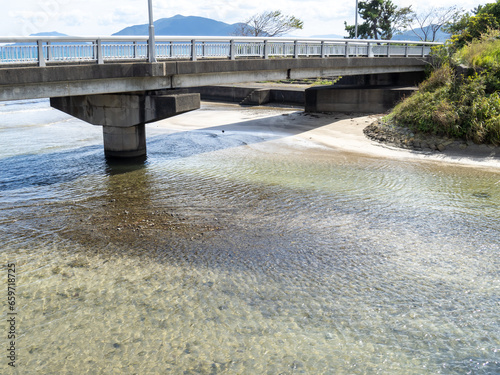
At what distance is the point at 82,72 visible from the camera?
1373cm

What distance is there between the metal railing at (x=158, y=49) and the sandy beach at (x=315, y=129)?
353 cm

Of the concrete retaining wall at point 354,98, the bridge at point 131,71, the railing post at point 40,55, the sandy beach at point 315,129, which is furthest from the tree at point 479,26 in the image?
the railing post at point 40,55

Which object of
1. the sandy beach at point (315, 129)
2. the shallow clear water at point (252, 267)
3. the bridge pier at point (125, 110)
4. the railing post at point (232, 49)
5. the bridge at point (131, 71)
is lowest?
the shallow clear water at point (252, 267)

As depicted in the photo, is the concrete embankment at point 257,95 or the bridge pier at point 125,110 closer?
the bridge pier at point 125,110

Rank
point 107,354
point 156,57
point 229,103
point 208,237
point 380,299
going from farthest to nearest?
1. point 229,103
2. point 156,57
3. point 208,237
4. point 380,299
5. point 107,354

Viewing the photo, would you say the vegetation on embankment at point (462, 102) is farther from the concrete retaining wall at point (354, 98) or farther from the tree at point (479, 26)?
the tree at point (479, 26)

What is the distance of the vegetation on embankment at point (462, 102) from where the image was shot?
18.6 m

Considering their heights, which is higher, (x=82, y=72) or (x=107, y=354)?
(x=82, y=72)

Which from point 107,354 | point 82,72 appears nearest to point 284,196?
point 82,72

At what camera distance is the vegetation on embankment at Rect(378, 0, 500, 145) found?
18.6 meters

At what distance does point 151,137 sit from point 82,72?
8405 mm

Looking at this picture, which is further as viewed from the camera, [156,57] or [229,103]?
[229,103]

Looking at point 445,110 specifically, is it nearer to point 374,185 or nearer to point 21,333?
point 374,185

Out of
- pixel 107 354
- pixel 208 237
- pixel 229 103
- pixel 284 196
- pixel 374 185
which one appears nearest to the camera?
pixel 107 354
